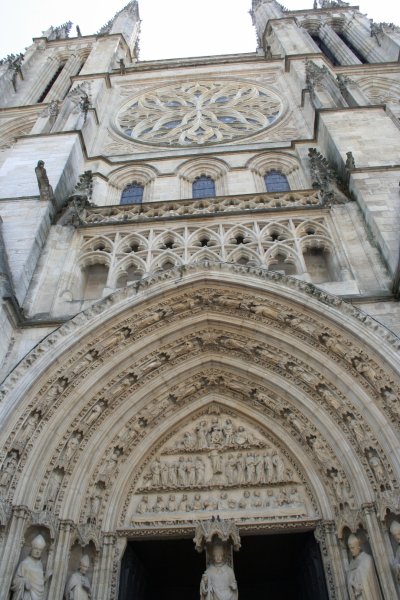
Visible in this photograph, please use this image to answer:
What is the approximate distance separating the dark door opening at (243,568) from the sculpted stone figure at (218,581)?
102 cm

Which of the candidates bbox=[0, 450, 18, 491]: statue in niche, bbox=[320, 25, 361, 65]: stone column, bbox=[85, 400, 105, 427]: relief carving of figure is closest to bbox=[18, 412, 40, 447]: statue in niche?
bbox=[0, 450, 18, 491]: statue in niche

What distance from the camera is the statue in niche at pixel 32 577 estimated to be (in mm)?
5379

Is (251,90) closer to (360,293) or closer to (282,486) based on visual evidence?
(360,293)

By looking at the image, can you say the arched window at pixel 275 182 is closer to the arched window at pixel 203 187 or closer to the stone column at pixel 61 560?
the arched window at pixel 203 187

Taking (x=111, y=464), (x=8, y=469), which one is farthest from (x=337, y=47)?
(x=8, y=469)

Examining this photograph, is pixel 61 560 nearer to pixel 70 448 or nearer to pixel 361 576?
pixel 70 448

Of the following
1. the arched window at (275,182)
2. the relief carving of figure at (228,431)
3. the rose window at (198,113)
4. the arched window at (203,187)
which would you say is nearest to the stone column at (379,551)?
the relief carving of figure at (228,431)

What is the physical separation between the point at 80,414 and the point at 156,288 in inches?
83.0

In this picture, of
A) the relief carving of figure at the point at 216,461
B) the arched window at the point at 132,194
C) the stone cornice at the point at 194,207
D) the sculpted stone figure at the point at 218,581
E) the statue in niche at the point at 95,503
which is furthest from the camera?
the arched window at the point at 132,194

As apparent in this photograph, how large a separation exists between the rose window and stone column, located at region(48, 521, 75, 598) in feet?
33.4

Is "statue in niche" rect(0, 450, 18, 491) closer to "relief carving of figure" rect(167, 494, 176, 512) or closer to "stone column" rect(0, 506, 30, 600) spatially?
"stone column" rect(0, 506, 30, 600)

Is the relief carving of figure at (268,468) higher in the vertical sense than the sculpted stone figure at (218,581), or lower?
higher

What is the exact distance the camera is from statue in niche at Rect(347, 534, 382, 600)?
5.49 metres

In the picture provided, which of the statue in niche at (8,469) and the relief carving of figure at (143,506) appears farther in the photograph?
the relief carving of figure at (143,506)
